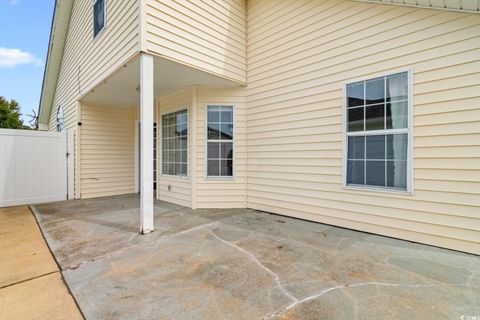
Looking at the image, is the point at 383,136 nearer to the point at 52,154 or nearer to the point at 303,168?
the point at 303,168

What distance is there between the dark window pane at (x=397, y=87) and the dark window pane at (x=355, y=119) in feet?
1.50

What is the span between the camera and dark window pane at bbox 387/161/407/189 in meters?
3.48

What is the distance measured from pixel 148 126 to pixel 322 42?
3476 millimetres

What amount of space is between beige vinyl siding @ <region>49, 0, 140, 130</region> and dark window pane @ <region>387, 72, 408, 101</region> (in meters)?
4.03

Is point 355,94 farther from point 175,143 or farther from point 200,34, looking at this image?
point 175,143

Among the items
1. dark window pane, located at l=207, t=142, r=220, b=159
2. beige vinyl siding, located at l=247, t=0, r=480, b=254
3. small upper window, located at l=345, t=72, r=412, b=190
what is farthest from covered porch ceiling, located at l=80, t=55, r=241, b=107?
small upper window, located at l=345, t=72, r=412, b=190

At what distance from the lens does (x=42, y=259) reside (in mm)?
2941

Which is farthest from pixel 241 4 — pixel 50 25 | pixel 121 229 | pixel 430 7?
pixel 50 25

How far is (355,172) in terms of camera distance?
3.99m

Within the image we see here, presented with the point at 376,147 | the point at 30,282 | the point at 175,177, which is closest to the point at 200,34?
the point at 175,177

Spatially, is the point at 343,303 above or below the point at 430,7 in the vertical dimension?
below

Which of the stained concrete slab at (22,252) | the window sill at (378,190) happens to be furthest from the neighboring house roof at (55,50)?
the window sill at (378,190)

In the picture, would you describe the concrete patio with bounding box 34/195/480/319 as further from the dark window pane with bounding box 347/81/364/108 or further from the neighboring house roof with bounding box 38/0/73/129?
the neighboring house roof with bounding box 38/0/73/129

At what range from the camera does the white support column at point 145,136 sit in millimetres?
3752
